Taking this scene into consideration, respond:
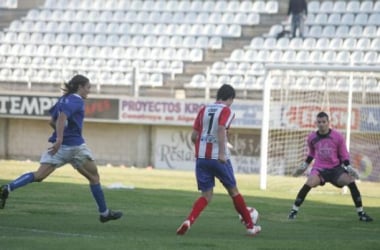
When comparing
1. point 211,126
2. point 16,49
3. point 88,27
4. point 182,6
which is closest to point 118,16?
point 88,27

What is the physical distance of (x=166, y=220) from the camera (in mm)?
15820

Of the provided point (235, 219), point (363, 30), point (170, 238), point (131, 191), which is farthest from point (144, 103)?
point (170, 238)

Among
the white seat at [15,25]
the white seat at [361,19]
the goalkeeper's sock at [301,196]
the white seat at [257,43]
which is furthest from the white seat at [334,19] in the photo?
the goalkeeper's sock at [301,196]

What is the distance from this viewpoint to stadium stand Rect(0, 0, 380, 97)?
118 feet

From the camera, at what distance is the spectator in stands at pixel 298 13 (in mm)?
36094

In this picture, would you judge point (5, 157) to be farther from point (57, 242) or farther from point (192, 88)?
point (57, 242)

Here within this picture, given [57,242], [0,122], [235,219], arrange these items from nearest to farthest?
[57,242]
[235,219]
[0,122]

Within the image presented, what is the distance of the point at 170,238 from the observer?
508 inches

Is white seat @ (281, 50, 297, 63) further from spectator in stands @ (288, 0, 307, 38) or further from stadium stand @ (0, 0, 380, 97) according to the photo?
spectator in stands @ (288, 0, 307, 38)

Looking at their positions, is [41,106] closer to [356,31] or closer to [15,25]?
[15,25]

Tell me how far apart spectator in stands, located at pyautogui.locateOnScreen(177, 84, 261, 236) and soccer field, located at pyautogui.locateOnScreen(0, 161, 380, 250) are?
17.9 inches

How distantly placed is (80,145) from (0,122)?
2356 centimetres

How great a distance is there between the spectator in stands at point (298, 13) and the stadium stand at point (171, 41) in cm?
50

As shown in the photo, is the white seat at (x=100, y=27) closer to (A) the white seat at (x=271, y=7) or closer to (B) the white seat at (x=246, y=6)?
(B) the white seat at (x=246, y=6)
